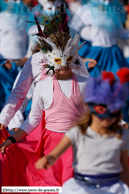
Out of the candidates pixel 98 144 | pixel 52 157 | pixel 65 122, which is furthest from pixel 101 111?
pixel 65 122

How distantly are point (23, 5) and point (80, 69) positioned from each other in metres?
3.56

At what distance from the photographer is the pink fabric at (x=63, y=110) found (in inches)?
114

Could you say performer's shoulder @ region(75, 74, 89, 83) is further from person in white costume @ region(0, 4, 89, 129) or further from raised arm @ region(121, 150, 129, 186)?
raised arm @ region(121, 150, 129, 186)

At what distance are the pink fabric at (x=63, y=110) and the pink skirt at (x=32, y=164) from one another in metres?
0.08

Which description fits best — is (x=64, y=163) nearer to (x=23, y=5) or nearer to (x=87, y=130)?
(x=87, y=130)

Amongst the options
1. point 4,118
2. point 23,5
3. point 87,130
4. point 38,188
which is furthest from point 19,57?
point 87,130

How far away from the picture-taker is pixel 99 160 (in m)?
2.15

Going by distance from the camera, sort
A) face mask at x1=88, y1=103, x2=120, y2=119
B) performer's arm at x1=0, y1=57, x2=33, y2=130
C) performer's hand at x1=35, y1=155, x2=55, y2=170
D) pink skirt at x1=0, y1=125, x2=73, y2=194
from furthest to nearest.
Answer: performer's arm at x1=0, y1=57, x2=33, y2=130
pink skirt at x1=0, y1=125, x2=73, y2=194
face mask at x1=88, y1=103, x2=120, y2=119
performer's hand at x1=35, y1=155, x2=55, y2=170

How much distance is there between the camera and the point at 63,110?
290 centimetres

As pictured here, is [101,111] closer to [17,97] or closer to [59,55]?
[59,55]

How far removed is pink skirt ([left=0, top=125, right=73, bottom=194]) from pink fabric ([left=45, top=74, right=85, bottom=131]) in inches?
3.3

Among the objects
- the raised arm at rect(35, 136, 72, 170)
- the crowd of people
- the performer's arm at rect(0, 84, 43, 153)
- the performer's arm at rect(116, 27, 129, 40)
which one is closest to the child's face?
the crowd of people

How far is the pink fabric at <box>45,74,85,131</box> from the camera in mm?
2891

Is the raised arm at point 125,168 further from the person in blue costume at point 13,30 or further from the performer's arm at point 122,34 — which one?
the performer's arm at point 122,34
